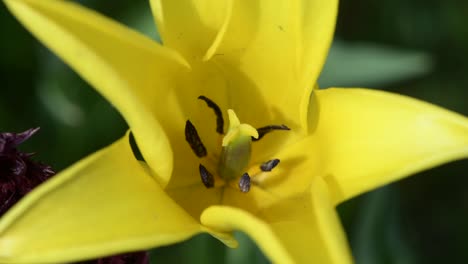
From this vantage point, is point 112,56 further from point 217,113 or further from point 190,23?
point 217,113

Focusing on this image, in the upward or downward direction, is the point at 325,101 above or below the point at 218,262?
above

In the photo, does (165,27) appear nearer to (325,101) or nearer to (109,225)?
(325,101)

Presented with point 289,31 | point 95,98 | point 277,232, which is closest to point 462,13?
point 95,98

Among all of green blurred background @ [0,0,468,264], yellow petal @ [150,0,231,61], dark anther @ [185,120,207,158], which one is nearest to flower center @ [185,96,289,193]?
dark anther @ [185,120,207,158]

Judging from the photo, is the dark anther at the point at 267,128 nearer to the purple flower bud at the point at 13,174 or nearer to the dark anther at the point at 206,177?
the dark anther at the point at 206,177

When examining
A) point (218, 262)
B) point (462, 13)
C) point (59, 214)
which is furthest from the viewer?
point (462, 13)

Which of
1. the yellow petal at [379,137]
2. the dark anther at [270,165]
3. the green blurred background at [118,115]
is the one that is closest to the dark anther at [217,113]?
the dark anther at [270,165]

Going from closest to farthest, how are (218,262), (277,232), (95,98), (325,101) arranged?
(277,232), (325,101), (218,262), (95,98)
